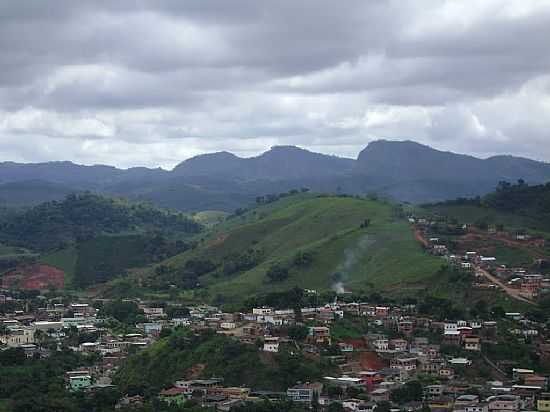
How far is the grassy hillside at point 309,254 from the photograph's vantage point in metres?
105

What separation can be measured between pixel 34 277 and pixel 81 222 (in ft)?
149

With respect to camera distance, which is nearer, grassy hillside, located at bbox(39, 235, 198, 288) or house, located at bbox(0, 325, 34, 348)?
house, located at bbox(0, 325, 34, 348)

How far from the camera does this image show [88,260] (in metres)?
139

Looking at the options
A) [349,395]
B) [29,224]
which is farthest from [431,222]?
[29,224]

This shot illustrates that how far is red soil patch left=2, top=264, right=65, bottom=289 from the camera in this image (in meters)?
129

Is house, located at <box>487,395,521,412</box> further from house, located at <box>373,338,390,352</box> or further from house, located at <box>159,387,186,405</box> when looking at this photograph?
house, located at <box>159,387,186,405</box>

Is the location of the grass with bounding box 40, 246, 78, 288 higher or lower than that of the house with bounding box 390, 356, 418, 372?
higher

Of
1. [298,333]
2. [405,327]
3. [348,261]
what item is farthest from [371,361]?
[348,261]

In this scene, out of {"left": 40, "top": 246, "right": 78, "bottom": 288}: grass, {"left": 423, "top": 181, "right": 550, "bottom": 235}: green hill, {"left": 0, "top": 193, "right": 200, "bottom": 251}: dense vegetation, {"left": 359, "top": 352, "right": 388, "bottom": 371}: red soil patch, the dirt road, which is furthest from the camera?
{"left": 0, "top": 193, "right": 200, "bottom": 251}: dense vegetation

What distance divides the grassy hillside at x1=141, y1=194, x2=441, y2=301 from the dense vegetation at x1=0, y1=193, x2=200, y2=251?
24.4 metres

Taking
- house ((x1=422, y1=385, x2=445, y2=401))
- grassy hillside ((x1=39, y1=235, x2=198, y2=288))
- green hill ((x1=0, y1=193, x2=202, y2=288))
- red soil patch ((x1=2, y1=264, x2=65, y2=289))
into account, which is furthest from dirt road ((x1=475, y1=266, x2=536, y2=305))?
red soil patch ((x1=2, y1=264, x2=65, y2=289))

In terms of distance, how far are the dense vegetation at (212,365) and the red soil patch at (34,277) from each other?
194ft

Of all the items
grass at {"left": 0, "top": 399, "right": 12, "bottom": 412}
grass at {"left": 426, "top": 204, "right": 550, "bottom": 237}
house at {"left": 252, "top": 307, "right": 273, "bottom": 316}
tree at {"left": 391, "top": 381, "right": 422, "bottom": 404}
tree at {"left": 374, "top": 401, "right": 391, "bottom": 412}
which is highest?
grass at {"left": 426, "top": 204, "right": 550, "bottom": 237}

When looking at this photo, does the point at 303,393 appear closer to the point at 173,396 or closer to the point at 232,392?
the point at 232,392
